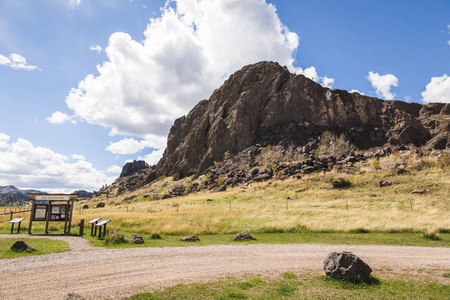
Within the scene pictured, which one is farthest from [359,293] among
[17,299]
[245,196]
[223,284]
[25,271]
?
[245,196]

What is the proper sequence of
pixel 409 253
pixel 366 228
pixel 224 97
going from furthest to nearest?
pixel 224 97
pixel 366 228
pixel 409 253

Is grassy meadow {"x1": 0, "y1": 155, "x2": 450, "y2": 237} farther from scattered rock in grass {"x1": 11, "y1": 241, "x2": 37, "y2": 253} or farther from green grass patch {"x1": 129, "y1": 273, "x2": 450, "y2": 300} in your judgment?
green grass patch {"x1": 129, "y1": 273, "x2": 450, "y2": 300}

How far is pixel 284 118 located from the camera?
109938 millimetres

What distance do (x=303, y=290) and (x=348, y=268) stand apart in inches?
90.6

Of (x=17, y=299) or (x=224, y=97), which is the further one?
(x=224, y=97)

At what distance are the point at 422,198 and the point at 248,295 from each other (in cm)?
3965

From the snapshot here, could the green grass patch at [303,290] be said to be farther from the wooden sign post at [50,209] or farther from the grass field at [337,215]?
the wooden sign post at [50,209]

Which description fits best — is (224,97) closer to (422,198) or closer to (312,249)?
(422,198)

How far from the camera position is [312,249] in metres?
17.2

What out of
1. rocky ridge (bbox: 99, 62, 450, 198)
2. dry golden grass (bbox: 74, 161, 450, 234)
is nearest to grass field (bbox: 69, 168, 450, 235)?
dry golden grass (bbox: 74, 161, 450, 234)

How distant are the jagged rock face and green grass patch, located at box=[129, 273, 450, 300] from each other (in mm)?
91479

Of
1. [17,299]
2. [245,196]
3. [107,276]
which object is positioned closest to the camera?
[17,299]

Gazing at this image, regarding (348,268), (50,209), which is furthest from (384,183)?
(50,209)

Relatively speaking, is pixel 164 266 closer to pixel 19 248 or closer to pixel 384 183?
pixel 19 248
